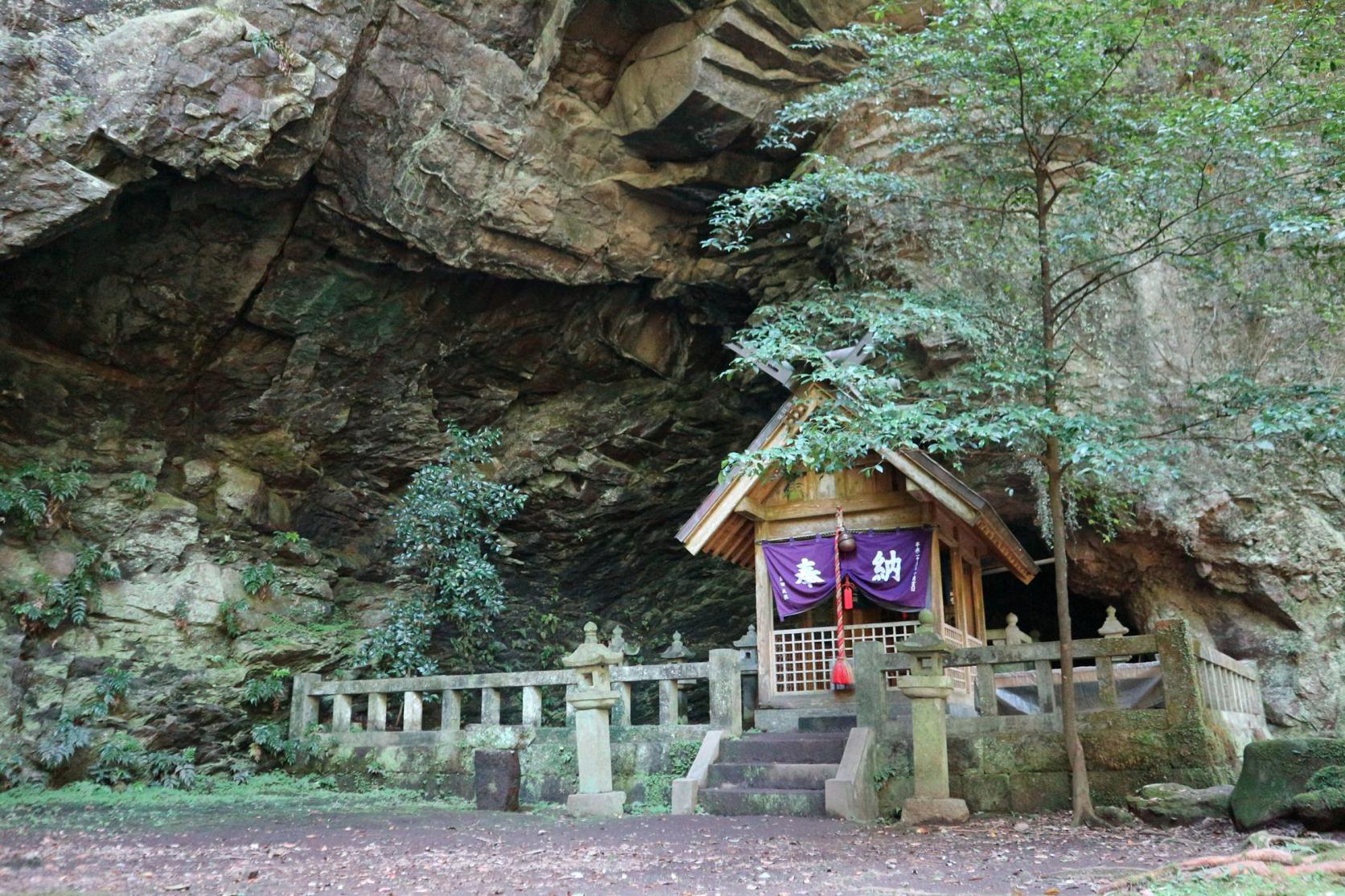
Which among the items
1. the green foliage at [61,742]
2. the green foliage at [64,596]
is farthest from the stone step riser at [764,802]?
the green foliage at [64,596]

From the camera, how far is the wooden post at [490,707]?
38.4ft

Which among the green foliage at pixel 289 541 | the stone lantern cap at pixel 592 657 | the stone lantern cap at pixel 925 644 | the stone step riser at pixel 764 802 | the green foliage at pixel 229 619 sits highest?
the green foliage at pixel 289 541

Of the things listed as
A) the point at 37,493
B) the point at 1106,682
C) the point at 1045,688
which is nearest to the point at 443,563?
the point at 37,493

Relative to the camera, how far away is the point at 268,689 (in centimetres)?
1298

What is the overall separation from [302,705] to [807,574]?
7175mm

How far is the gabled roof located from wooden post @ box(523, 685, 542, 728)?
2.59 m

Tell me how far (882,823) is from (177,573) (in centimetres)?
1028

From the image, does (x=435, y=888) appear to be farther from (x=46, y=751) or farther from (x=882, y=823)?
(x=46, y=751)

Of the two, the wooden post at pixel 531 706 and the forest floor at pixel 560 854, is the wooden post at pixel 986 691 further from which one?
the wooden post at pixel 531 706

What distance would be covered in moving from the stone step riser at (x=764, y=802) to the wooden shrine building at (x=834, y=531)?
272 centimetres

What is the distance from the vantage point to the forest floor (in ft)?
18.7

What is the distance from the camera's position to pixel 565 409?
16.6 m

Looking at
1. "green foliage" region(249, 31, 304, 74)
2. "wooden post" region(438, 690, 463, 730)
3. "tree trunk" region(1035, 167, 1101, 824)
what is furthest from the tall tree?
"green foliage" region(249, 31, 304, 74)

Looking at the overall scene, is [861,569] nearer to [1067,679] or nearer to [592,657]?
[1067,679]
